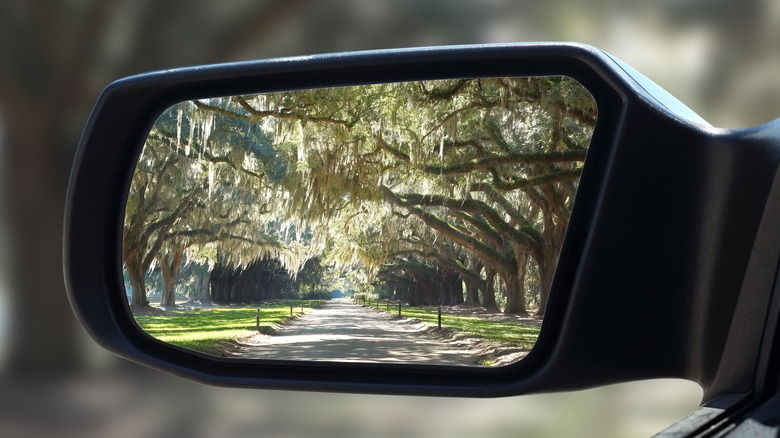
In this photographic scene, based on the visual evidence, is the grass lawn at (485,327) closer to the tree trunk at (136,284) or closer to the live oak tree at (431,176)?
the live oak tree at (431,176)

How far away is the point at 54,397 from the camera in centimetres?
1167

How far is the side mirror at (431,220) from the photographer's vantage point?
98 centimetres

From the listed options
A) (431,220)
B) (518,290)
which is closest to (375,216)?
(431,220)

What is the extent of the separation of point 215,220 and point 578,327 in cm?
95

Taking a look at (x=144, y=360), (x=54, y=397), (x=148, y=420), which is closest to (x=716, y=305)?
(x=144, y=360)

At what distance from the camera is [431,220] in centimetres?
144

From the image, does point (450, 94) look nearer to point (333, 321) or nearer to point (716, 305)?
point (333, 321)

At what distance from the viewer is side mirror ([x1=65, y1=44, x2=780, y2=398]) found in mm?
976

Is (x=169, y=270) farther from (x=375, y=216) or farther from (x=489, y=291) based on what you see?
(x=489, y=291)

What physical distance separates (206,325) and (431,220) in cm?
52

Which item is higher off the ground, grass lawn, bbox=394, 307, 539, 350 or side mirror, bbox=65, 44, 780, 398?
side mirror, bbox=65, 44, 780, 398

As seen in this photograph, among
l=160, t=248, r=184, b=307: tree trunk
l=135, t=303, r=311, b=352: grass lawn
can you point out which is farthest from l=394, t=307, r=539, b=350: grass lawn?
l=160, t=248, r=184, b=307: tree trunk

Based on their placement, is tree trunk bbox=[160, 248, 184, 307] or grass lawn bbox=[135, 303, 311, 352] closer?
grass lawn bbox=[135, 303, 311, 352]

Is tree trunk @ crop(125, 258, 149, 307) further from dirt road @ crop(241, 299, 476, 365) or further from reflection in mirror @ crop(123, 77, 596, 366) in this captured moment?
dirt road @ crop(241, 299, 476, 365)
